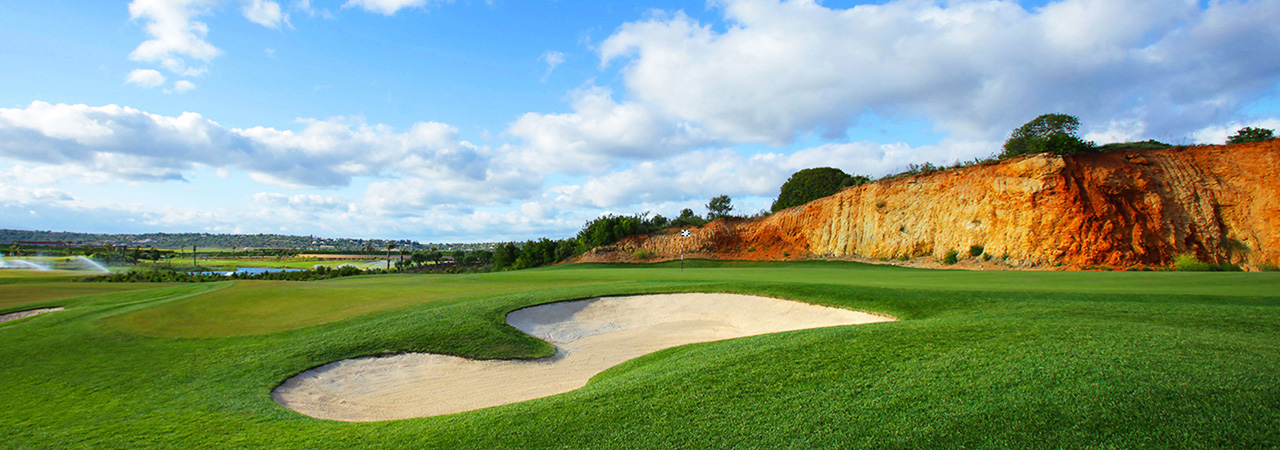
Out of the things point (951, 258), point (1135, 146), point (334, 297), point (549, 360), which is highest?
point (1135, 146)

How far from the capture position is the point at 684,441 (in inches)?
164

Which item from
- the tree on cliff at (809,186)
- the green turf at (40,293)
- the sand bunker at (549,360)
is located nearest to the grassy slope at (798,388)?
the sand bunker at (549,360)

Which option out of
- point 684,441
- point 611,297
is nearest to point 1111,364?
point 684,441

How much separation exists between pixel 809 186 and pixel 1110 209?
93.2ft

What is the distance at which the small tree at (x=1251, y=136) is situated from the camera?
24172 millimetres

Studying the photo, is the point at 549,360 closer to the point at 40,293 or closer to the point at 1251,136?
the point at 40,293

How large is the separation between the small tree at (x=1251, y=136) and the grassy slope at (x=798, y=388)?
22355 millimetres

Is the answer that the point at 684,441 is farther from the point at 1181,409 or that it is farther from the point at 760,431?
the point at 1181,409

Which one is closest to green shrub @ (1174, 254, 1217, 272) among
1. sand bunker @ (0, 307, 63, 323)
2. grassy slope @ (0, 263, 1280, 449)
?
grassy slope @ (0, 263, 1280, 449)

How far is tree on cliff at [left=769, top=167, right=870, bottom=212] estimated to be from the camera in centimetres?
5150

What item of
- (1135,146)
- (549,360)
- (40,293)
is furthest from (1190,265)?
(40,293)

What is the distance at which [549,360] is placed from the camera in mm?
10367

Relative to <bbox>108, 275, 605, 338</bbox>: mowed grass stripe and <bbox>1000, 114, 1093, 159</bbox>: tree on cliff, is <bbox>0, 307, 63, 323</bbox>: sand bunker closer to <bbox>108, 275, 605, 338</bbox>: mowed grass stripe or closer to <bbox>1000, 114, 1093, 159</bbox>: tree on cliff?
<bbox>108, 275, 605, 338</bbox>: mowed grass stripe

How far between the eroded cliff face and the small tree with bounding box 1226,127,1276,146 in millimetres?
1114
